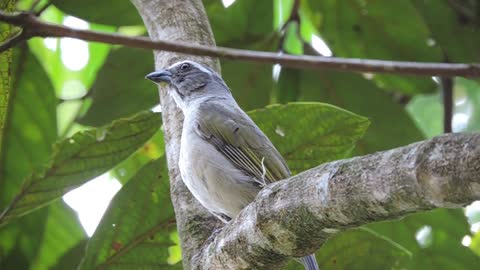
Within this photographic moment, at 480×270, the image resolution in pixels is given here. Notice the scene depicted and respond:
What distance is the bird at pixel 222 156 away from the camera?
3.31 meters

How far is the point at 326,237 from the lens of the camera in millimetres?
2074

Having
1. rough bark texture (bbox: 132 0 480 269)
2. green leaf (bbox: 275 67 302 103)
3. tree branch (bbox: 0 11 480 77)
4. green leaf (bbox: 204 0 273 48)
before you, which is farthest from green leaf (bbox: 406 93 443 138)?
tree branch (bbox: 0 11 480 77)

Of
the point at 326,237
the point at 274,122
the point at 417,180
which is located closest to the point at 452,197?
the point at 417,180

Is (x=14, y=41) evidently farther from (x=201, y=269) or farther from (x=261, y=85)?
(x=261, y=85)

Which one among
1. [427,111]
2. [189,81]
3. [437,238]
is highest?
[189,81]

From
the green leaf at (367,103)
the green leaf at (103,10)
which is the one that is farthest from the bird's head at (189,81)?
the green leaf at (367,103)

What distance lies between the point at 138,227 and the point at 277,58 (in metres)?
2.27

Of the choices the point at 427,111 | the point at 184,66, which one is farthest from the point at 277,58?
the point at 427,111

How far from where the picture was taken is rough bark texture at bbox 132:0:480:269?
1.58 meters

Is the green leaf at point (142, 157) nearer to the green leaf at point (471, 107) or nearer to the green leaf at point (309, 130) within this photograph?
the green leaf at point (309, 130)

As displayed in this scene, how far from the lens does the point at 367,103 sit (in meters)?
4.51

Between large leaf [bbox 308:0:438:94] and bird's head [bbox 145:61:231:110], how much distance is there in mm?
843

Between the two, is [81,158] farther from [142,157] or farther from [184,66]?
[142,157]

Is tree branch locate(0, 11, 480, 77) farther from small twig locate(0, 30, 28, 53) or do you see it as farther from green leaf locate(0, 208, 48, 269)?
green leaf locate(0, 208, 48, 269)
